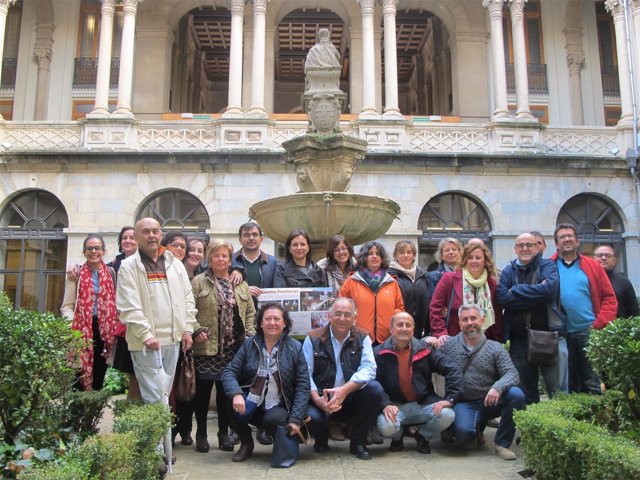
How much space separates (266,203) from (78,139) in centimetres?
1596

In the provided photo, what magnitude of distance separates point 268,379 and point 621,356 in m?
3.21

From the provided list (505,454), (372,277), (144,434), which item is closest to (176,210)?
(372,277)

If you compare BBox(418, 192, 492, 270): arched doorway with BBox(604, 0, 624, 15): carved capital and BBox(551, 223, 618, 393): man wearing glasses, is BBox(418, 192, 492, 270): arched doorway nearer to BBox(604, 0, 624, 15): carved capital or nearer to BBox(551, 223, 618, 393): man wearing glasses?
BBox(604, 0, 624, 15): carved capital

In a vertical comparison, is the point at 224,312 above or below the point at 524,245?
below

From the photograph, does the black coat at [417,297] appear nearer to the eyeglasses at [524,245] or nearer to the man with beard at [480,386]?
the man with beard at [480,386]

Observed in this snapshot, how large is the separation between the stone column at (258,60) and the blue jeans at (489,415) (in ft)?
60.0

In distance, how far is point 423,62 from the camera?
36.0 metres

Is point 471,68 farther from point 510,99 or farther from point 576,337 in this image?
point 576,337

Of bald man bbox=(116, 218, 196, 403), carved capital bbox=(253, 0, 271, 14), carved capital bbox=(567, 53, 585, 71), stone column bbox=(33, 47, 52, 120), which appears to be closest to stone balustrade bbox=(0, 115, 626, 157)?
stone column bbox=(33, 47, 52, 120)

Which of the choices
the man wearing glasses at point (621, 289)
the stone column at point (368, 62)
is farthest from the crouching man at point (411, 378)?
the stone column at point (368, 62)

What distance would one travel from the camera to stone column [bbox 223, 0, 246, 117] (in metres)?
23.0

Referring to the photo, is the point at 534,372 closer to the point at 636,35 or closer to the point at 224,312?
the point at 224,312

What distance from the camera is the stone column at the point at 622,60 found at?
2383 cm

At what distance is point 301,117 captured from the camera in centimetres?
2405
